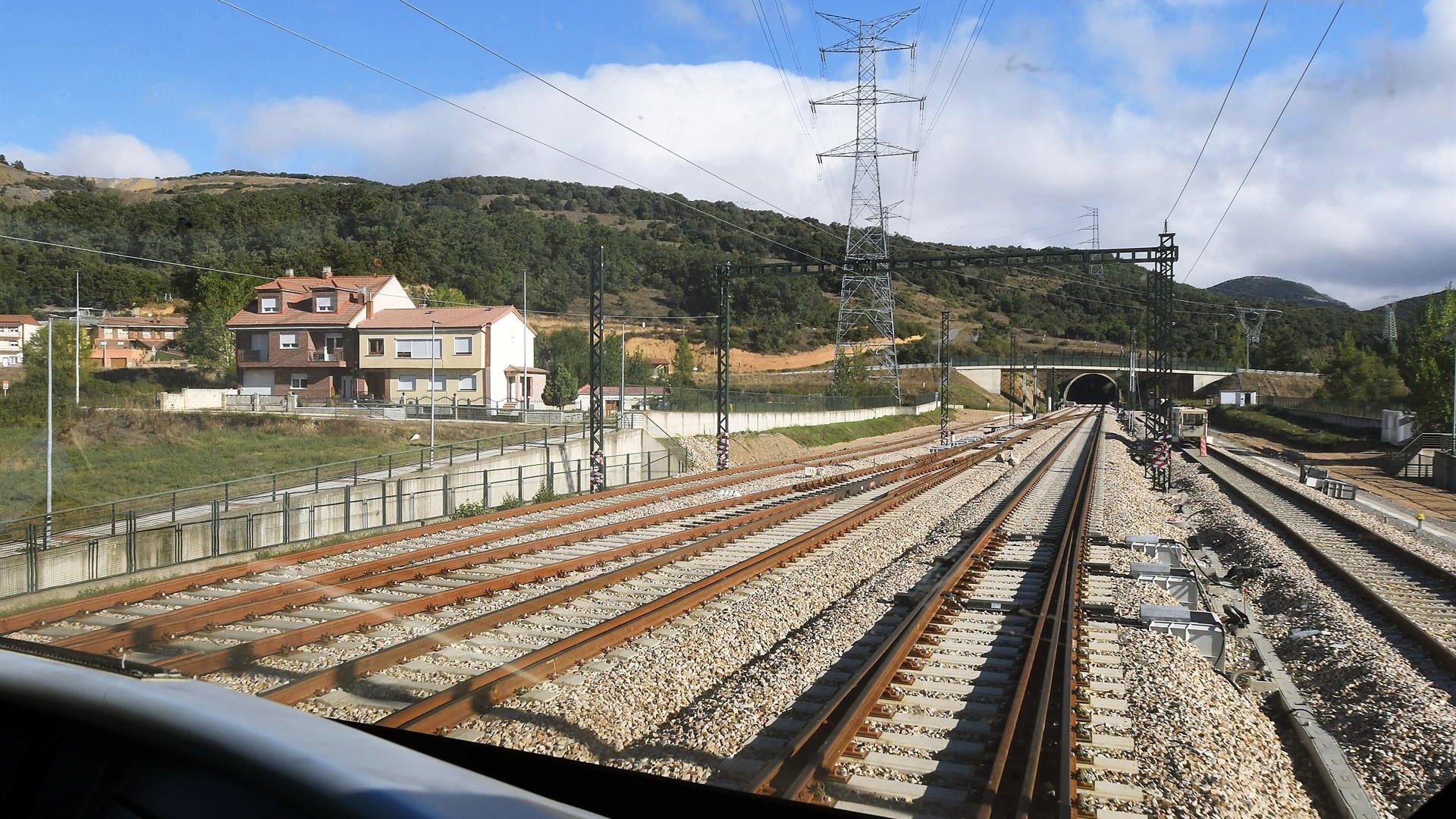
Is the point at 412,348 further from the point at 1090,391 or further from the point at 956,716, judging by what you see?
the point at 1090,391

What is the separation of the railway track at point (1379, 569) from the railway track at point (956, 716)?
4.10 meters

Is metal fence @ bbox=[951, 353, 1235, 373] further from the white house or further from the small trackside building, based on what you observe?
the small trackside building

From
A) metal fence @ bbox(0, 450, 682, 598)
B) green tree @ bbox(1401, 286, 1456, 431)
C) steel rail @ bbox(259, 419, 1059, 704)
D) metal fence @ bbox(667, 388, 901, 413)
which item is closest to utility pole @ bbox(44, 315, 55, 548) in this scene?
metal fence @ bbox(0, 450, 682, 598)

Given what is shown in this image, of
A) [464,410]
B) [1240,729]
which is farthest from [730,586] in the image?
[464,410]

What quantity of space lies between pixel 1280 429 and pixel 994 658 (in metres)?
65.1

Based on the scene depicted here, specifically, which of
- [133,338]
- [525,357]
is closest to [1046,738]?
[133,338]

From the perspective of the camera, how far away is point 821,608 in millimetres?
11844

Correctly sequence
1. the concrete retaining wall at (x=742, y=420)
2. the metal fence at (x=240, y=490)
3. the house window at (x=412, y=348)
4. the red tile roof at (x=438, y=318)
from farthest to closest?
the house window at (x=412, y=348)
the red tile roof at (x=438, y=318)
the concrete retaining wall at (x=742, y=420)
the metal fence at (x=240, y=490)

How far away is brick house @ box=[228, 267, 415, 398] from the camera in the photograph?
170 feet

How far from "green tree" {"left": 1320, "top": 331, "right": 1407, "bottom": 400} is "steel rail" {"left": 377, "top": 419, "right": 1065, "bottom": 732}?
→ 54.0 meters

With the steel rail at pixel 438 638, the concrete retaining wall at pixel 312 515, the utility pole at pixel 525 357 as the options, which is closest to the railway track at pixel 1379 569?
the steel rail at pixel 438 638

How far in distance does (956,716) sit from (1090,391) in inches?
6638

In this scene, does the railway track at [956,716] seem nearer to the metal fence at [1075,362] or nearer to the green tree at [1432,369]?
the green tree at [1432,369]

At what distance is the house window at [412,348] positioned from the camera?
52125 millimetres
